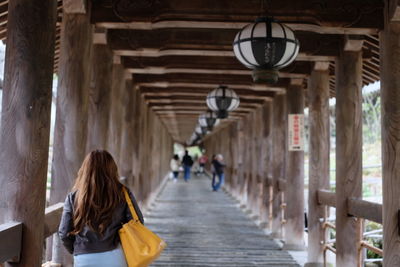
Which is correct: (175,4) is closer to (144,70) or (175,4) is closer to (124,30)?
(124,30)

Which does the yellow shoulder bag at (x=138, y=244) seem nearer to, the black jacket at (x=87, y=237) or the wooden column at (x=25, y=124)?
the black jacket at (x=87, y=237)

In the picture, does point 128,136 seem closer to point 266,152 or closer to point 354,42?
point 266,152

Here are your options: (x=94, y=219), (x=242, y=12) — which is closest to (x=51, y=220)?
(x=94, y=219)

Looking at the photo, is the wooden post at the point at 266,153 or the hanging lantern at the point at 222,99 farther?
the wooden post at the point at 266,153

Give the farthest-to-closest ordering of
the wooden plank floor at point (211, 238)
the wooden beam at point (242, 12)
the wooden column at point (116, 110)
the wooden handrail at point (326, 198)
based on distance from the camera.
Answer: the wooden column at point (116, 110), the wooden plank floor at point (211, 238), the wooden handrail at point (326, 198), the wooden beam at point (242, 12)

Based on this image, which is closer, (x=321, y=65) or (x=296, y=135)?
(x=321, y=65)

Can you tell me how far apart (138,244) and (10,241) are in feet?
2.54

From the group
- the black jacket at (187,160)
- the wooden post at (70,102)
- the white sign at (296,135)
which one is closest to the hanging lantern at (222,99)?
the white sign at (296,135)

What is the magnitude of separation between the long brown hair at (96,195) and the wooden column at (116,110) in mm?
3808

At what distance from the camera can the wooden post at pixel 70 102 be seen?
4.32 meters

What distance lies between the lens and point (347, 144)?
523cm

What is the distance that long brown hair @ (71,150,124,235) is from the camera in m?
2.64

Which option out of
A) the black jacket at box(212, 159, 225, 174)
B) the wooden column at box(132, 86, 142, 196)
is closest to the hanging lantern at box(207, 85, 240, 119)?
the wooden column at box(132, 86, 142, 196)

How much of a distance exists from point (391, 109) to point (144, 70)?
4075 millimetres
